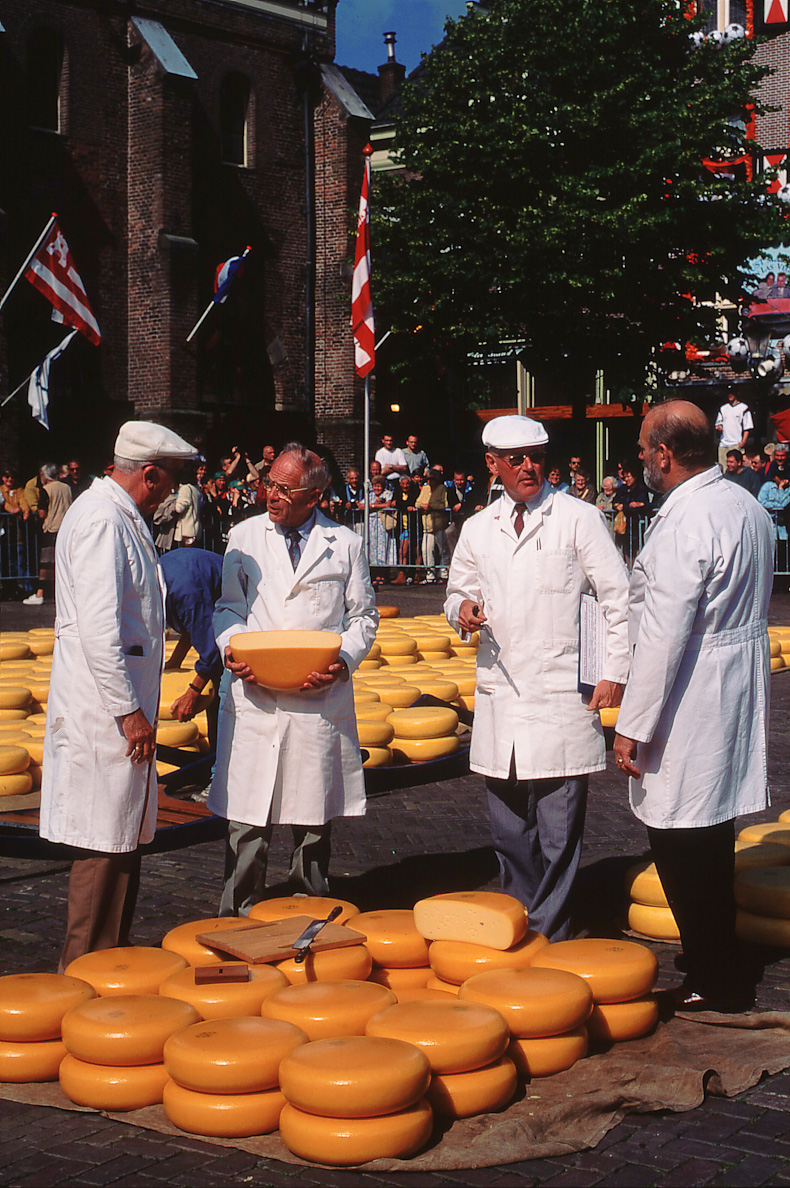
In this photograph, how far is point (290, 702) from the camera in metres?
5.07

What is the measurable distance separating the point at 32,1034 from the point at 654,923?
2397mm

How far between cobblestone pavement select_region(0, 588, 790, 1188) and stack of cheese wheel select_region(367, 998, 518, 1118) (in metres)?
0.29

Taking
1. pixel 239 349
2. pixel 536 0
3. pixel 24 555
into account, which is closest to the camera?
pixel 24 555

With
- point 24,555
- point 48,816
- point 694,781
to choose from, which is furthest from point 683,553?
point 24,555

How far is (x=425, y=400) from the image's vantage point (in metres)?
33.8

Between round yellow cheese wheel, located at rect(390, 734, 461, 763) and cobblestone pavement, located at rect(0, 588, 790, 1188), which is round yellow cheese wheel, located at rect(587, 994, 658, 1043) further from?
Result: round yellow cheese wheel, located at rect(390, 734, 461, 763)

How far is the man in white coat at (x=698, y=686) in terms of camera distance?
Result: 4148mm

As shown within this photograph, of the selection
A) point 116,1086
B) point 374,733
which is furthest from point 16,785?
point 116,1086

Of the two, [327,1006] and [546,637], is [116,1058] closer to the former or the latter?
[327,1006]

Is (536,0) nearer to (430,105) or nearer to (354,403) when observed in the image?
(430,105)

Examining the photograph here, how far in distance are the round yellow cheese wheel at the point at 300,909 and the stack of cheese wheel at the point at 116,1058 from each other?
34.7 inches

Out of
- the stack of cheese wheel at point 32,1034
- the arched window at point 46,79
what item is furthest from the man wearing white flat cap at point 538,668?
the arched window at point 46,79

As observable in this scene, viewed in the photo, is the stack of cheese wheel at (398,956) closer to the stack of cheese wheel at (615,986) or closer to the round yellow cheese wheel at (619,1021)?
the stack of cheese wheel at (615,986)

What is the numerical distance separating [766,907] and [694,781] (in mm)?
1038
